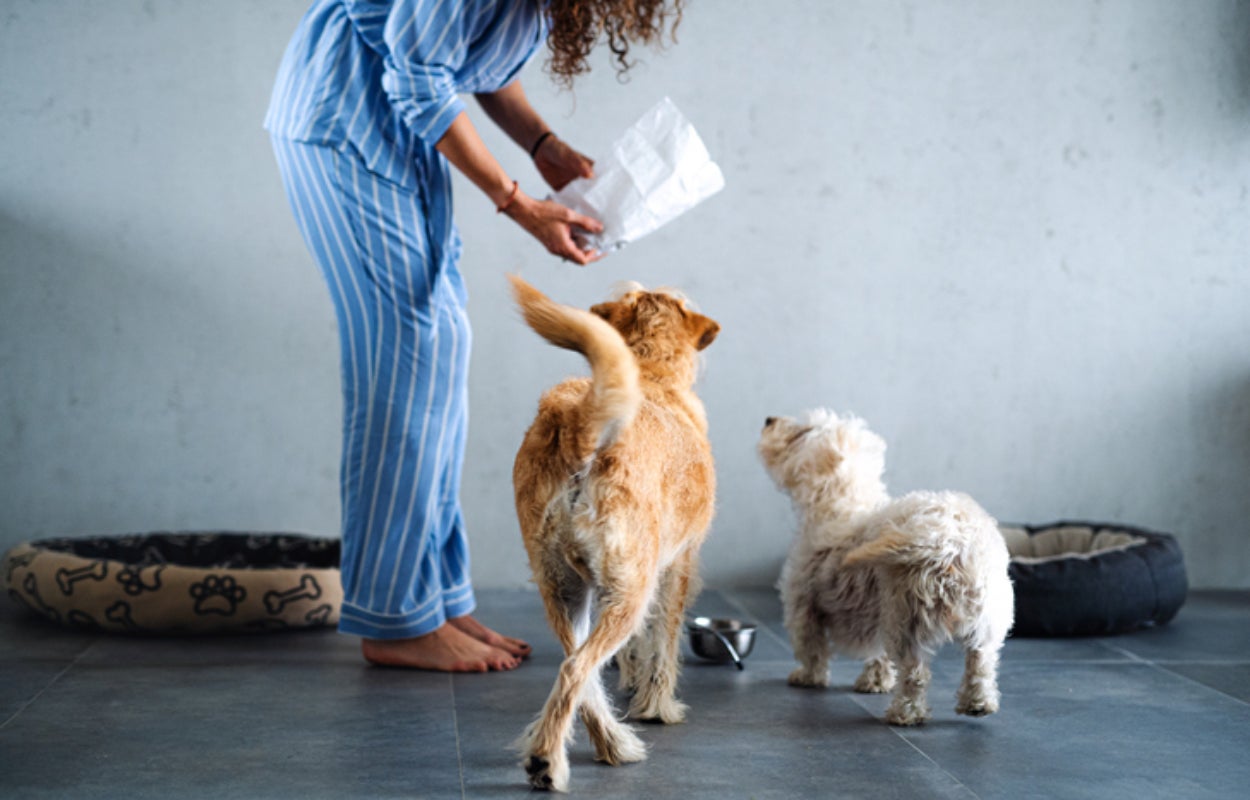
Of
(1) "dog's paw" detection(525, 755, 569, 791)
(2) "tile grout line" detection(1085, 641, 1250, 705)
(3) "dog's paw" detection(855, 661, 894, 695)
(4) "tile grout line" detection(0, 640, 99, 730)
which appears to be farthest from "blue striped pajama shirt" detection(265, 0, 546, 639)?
(2) "tile grout line" detection(1085, 641, 1250, 705)

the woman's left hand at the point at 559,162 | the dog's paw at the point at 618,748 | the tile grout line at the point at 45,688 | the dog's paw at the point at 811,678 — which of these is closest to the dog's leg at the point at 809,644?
the dog's paw at the point at 811,678

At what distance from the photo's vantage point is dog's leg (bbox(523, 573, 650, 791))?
181cm

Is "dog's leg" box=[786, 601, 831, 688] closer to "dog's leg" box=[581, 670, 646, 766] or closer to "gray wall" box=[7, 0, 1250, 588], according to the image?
"dog's leg" box=[581, 670, 646, 766]

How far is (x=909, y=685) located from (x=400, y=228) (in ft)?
4.72

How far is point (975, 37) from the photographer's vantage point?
3.93 metres

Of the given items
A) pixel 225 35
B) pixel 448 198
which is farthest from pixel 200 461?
pixel 448 198

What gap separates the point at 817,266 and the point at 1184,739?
2.09 metres

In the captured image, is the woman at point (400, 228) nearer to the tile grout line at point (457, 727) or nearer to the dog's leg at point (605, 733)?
the tile grout line at point (457, 727)

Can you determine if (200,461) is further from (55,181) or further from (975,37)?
(975,37)

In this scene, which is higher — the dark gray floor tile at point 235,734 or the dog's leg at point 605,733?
the dog's leg at point 605,733

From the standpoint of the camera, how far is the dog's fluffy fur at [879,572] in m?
2.21

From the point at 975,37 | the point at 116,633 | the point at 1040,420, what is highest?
the point at 975,37

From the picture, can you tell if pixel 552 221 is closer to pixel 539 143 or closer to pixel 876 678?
pixel 539 143

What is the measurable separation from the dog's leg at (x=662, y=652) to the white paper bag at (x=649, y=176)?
713mm
